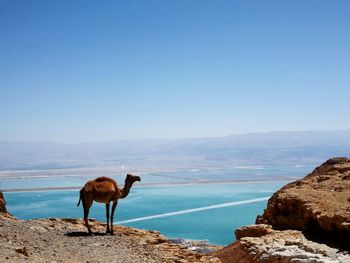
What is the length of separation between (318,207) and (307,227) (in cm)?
67

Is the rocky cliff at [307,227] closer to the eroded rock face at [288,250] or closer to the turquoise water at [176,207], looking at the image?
the eroded rock face at [288,250]

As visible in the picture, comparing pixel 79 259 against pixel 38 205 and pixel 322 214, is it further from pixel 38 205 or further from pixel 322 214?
pixel 38 205

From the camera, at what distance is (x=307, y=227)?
10984 mm

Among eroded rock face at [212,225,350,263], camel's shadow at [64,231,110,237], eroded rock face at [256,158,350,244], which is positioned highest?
eroded rock face at [256,158,350,244]

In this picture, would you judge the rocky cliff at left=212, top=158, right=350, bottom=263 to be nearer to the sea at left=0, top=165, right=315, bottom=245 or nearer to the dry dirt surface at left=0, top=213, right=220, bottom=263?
the dry dirt surface at left=0, top=213, right=220, bottom=263

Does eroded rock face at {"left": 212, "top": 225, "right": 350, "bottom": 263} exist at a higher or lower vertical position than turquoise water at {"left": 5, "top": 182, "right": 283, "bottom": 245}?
higher

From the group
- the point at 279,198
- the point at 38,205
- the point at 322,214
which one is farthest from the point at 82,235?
the point at 38,205

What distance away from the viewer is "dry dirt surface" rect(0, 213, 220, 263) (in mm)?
9906

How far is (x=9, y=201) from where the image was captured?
7112 centimetres

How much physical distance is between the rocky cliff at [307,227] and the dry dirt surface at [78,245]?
232 centimetres

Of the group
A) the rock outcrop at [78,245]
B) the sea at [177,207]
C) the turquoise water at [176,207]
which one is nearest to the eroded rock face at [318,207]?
the rock outcrop at [78,245]

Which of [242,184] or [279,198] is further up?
[279,198]

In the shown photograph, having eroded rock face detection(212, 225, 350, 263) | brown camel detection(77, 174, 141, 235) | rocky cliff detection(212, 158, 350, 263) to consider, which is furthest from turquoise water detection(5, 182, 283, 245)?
eroded rock face detection(212, 225, 350, 263)

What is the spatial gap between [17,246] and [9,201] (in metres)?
66.0
